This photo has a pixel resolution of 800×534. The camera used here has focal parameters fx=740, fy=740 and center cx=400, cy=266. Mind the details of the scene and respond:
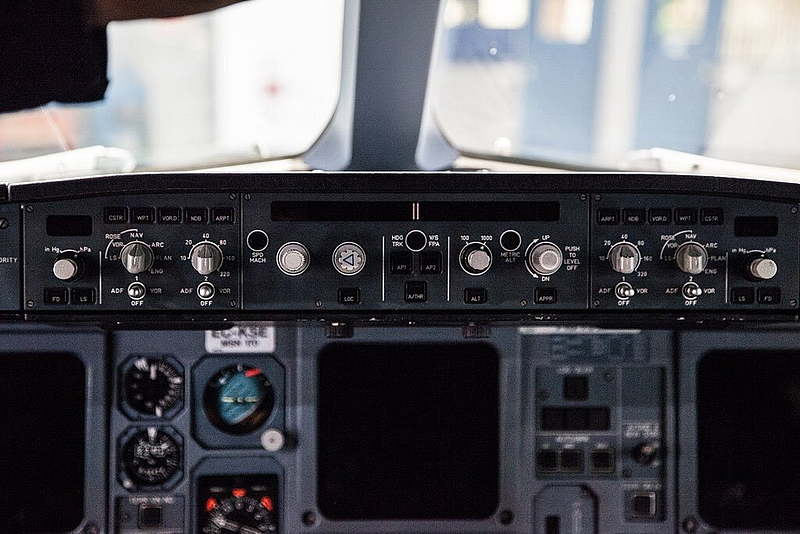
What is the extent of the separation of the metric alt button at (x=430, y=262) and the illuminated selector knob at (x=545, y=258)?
17 centimetres

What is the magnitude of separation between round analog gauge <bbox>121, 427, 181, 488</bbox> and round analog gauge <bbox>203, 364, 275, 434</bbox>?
0.12 m

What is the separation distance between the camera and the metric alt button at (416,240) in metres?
1.38

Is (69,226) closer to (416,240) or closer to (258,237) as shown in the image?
(258,237)

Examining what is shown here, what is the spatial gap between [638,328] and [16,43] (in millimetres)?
1527

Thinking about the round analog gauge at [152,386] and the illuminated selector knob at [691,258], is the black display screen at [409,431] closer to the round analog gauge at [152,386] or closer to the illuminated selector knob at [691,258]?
the round analog gauge at [152,386]

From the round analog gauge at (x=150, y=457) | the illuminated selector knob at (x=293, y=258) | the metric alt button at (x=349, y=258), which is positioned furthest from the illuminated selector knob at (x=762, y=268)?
the round analog gauge at (x=150, y=457)

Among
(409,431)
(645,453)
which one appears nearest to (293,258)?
(409,431)

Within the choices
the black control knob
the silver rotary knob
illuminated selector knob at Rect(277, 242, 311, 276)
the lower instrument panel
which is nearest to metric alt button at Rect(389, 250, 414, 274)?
the lower instrument panel

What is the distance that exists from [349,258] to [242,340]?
57cm

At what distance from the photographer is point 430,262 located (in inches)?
54.4

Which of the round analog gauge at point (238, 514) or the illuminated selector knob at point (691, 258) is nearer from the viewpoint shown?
the illuminated selector knob at point (691, 258)

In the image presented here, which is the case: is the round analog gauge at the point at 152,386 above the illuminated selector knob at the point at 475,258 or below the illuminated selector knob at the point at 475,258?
below

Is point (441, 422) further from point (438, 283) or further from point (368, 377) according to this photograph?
point (438, 283)

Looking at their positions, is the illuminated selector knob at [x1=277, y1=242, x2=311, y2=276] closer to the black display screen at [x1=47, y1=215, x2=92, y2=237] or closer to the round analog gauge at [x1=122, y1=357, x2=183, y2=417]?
the black display screen at [x1=47, y1=215, x2=92, y2=237]
